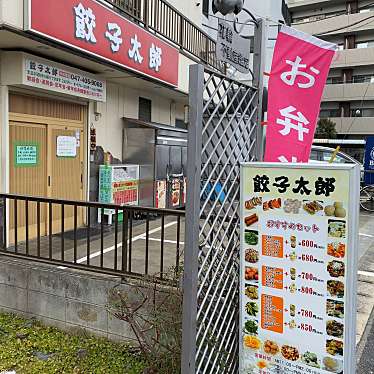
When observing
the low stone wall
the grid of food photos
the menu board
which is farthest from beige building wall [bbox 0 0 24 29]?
the grid of food photos

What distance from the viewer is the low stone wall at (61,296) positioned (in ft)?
13.7

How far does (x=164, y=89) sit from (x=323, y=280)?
8184mm

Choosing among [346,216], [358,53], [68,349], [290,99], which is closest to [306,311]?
[346,216]

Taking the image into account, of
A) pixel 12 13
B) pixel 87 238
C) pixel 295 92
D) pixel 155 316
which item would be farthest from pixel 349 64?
Result: pixel 155 316

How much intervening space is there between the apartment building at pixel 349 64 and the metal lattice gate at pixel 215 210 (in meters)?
31.0

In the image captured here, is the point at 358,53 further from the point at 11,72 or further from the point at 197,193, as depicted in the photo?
the point at 197,193

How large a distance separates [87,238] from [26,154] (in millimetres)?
3090

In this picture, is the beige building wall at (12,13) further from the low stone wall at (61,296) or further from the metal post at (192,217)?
the metal post at (192,217)

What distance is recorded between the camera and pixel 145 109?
34.3 feet

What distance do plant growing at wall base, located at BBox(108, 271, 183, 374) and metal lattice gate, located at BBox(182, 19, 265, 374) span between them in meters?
0.47

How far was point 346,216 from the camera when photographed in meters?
2.29

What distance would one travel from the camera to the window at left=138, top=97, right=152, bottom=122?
10.2 m

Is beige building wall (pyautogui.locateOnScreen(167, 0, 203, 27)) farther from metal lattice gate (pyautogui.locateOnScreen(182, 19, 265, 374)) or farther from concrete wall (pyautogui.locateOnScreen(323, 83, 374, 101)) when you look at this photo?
concrete wall (pyautogui.locateOnScreen(323, 83, 374, 101))

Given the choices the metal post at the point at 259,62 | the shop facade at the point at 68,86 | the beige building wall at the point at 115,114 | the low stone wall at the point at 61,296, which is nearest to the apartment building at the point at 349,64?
the beige building wall at the point at 115,114
